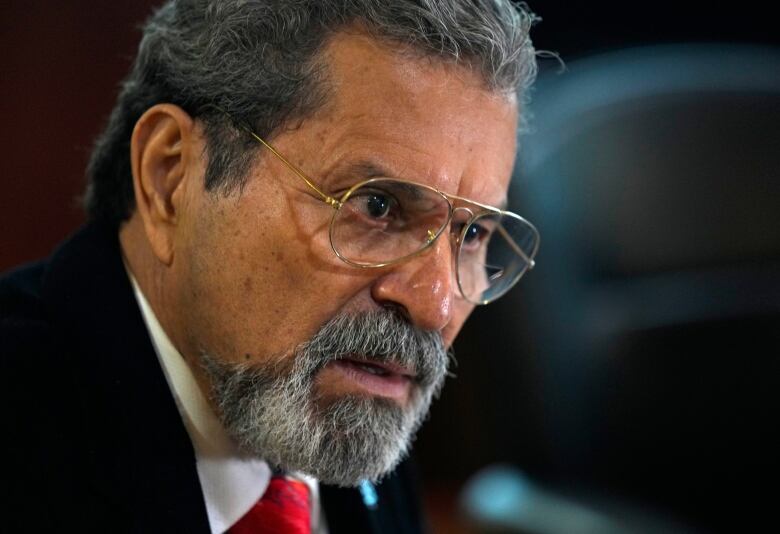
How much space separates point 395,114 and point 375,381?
0.37 m

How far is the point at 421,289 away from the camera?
1.22m

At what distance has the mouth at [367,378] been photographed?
48.6 inches

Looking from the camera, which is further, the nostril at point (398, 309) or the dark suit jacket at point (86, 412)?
the nostril at point (398, 309)

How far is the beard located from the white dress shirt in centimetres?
4

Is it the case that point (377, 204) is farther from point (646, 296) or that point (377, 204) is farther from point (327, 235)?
point (646, 296)

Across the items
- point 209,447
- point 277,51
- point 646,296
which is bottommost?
point 646,296

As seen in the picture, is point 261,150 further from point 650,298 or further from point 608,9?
point 608,9

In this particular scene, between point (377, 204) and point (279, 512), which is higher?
point (377, 204)

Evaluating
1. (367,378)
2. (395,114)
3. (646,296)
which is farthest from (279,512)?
(646,296)

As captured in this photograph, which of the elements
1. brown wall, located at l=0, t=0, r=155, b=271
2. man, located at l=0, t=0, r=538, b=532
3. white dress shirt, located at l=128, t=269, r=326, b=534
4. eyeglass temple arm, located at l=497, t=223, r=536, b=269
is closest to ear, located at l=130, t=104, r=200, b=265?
man, located at l=0, t=0, r=538, b=532

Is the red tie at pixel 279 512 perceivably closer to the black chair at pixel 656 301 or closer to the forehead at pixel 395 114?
the forehead at pixel 395 114

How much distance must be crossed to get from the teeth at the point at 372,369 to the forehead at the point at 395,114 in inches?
10.6

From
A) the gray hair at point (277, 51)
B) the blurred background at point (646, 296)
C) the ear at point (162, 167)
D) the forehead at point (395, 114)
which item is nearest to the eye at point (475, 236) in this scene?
the forehead at point (395, 114)

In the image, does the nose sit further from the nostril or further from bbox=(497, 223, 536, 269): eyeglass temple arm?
bbox=(497, 223, 536, 269): eyeglass temple arm
